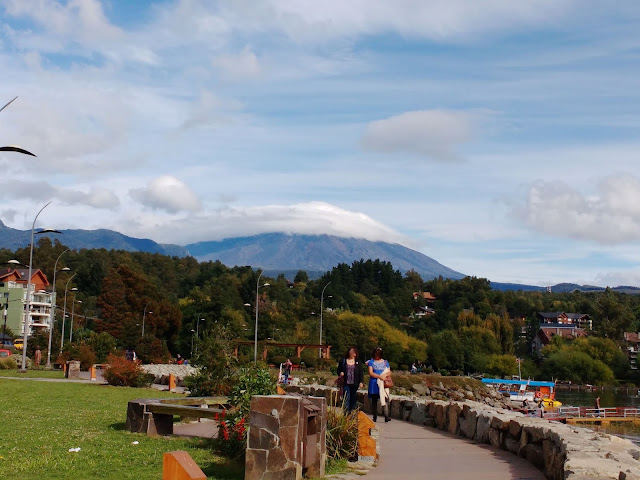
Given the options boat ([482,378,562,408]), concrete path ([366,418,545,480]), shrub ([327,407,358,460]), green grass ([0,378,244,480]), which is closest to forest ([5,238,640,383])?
boat ([482,378,562,408])

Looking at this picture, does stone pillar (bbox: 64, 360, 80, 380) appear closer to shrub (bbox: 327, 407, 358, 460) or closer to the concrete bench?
the concrete bench

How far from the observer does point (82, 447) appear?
10797 millimetres

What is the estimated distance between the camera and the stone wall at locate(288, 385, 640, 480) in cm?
772

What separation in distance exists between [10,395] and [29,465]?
1173 cm

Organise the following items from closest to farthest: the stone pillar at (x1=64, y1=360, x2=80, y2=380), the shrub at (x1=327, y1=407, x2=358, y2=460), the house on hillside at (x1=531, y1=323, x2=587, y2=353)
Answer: the shrub at (x1=327, y1=407, x2=358, y2=460) < the stone pillar at (x1=64, y1=360, x2=80, y2=380) < the house on hillside at (x1=531, y1=323, x2=587, y2=353)

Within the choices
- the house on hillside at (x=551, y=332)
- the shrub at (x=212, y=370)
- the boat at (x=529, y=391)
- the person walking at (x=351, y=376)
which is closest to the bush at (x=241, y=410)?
the person walking at (x=351, y=376)

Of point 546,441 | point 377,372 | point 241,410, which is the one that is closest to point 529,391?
point 377,372

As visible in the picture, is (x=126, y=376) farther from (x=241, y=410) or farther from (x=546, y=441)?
(x=546, y=441)

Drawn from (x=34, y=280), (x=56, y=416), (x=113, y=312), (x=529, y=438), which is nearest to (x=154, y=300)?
(x=113, y=312)

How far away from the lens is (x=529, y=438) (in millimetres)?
11398

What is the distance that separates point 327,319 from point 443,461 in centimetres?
7577

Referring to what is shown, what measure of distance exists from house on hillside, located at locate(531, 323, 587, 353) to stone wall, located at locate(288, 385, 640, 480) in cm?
13013

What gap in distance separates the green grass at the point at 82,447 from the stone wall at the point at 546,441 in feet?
11.7

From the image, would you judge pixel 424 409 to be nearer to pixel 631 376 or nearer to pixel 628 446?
pixel 628 446
